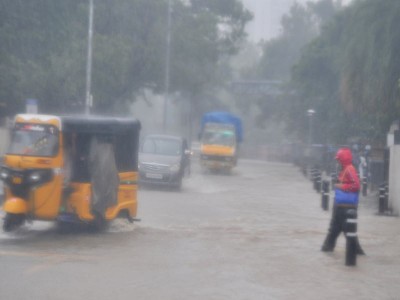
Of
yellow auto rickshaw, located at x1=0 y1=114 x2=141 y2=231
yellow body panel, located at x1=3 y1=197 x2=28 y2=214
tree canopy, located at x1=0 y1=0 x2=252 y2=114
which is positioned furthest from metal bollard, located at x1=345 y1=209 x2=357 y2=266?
tree canopy, located at x1=0 y1=0 x2=252 y2=114

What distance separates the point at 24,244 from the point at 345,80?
2532 centimetres

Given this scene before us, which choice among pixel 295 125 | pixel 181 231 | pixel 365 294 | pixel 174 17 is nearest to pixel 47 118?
pixel 181 231

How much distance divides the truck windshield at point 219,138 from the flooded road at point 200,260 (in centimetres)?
2467

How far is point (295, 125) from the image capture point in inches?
3066

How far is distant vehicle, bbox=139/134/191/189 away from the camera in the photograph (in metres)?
31.7

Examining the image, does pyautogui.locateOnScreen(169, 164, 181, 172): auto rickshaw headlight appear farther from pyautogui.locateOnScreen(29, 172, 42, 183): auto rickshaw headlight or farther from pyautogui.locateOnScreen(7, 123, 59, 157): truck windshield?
pyautogui.locateOnScreen(29, 172, 42, 183): auto rickshaw headlight

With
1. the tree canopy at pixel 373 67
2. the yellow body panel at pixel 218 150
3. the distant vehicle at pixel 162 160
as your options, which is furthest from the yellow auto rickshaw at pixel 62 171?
the yellow body panel at pixel 218 150

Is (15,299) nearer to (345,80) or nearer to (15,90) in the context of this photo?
(345,80)

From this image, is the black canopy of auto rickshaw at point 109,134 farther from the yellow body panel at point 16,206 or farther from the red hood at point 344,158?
the red hood at point 344,158

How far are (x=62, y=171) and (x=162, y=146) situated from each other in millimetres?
17573

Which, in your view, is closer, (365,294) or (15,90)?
(365,294)

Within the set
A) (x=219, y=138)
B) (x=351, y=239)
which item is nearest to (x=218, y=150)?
(x=219, y=138)

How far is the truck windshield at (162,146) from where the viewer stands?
3306cm

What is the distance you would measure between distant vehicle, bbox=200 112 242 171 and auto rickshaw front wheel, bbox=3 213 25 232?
104ft
